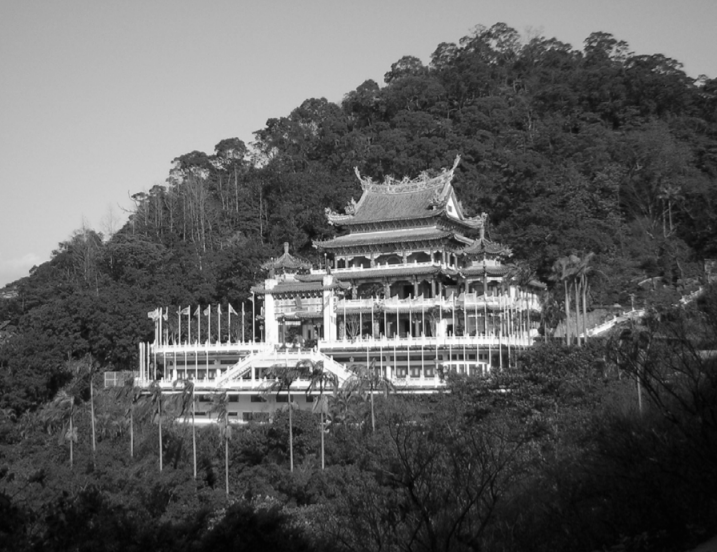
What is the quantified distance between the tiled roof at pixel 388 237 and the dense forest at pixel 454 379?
748cm

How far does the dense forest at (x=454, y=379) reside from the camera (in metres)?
19.8

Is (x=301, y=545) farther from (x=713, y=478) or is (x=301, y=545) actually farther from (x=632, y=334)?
(x=632, y=334)

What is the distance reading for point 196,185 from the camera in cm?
8219

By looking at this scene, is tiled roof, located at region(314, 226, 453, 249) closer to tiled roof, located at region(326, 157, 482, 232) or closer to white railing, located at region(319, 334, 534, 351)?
tiled roof, located at region(326, 157, 482, 232)

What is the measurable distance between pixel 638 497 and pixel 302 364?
89.7ft

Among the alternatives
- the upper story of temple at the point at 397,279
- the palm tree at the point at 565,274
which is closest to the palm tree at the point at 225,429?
the upper story of temple at the point at 397,279

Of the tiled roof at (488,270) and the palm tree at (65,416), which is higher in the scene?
the tiled roof at (488,270)

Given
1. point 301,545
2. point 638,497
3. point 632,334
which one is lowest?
point 301,545

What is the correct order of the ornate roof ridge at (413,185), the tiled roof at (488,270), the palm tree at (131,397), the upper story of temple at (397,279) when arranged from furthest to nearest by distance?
1. the ornate roof ridge at (413,185)
2. the tiled roof at (488,270)
3. the upper story of temple at (397,279)
4. the palm tree at (131,397)

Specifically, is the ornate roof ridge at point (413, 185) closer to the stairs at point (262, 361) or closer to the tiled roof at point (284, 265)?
the tiled roof at point (284, 265)

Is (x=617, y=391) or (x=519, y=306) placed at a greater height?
(x=519, y=306)

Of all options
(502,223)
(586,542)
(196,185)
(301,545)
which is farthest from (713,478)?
(196,185)

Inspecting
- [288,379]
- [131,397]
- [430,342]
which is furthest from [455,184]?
[288,379]

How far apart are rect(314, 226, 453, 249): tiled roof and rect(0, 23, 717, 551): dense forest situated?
748 cm
